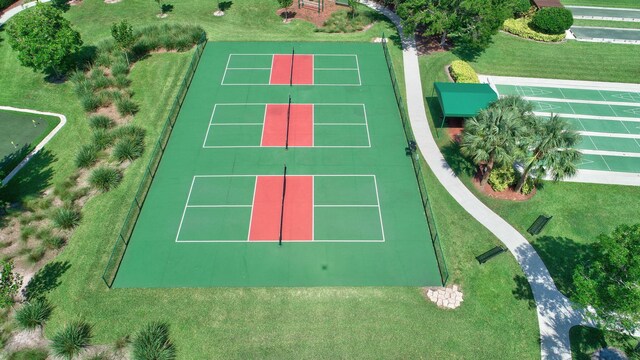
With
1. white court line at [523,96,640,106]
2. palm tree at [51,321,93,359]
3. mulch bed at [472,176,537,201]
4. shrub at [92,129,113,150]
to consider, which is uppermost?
white court line at [523,96,640,106]

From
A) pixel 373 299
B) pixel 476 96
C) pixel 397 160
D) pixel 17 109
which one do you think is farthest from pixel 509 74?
pixel 17 109

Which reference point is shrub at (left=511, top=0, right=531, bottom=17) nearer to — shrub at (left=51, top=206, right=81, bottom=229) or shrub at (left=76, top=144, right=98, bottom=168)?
shrub at (left=76, top=144, right=98, bottom=168)

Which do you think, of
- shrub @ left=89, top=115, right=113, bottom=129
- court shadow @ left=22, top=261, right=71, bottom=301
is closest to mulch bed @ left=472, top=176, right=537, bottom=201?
court shadow @ left=22, top=261, right=71, bottom=301

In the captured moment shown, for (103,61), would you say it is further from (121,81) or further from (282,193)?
(282,193)

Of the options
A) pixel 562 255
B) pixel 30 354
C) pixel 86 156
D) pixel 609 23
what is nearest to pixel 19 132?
pixel 86 156

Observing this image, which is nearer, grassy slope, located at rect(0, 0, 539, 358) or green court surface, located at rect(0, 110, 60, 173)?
grassy slope, located at rect(0, 0, 539, 358)
